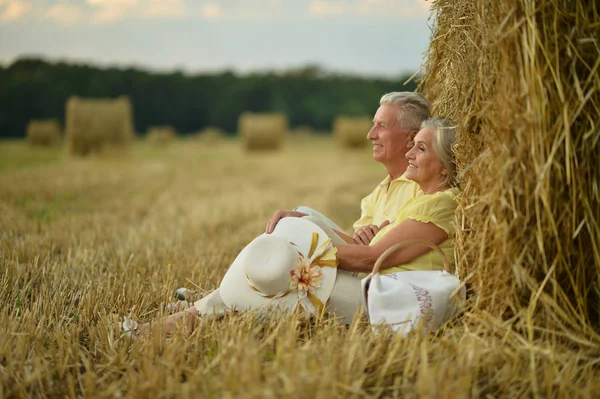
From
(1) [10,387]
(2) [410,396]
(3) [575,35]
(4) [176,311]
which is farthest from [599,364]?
(1) [10,387]

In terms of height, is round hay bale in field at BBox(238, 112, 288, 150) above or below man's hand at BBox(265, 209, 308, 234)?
below

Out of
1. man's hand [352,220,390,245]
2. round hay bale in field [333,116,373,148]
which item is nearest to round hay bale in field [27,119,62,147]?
round hay bale in field [333,116,373,148]

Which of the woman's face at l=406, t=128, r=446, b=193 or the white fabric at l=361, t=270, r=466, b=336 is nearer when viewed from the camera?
the white fabric at l=361, t=270, r=466, b=336

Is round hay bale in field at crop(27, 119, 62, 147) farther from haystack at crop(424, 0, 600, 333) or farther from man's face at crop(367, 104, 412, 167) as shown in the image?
haystack at crop(424, 0, 600, 333)

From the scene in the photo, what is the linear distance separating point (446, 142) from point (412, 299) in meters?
0.85

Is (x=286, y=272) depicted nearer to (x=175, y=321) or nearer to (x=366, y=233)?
(x=175, y=321)

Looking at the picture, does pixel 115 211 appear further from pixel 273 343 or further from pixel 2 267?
pixel 273 343

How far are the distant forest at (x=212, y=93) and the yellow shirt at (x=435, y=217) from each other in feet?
91.5

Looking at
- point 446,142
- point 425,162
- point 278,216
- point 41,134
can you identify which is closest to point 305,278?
point 278,216

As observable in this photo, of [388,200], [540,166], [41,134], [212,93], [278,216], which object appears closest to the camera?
[540,166]

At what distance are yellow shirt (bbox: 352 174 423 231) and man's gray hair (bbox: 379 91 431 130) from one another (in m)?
0.32

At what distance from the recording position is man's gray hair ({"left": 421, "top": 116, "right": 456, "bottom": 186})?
311 cm

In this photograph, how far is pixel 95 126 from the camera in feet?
51.9

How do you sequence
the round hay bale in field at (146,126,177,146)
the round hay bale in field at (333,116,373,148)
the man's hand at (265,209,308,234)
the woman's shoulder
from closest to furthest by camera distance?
the woman's shoulder
the man's hand at (265,209,308,234)
the round hay bale in field at (333,116,373,148)
the round hay bale in field at (146,126,177,146)
